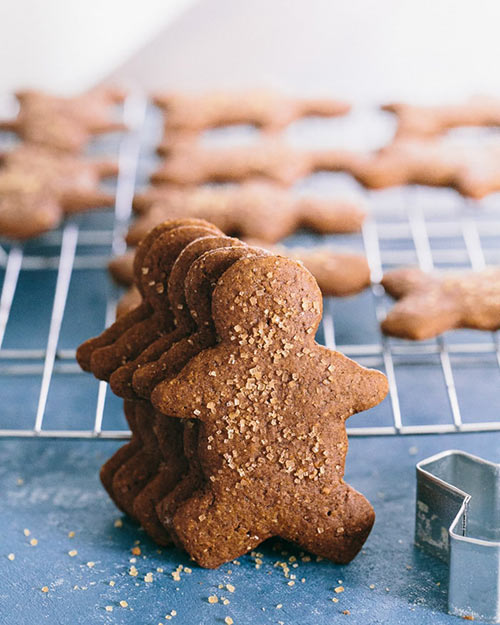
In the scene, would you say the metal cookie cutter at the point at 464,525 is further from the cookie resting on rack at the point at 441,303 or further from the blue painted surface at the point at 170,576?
the cookie resting on rack at the point at 441,303

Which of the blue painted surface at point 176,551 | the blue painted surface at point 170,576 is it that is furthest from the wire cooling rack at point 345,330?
the blue painted surface at point 170,576

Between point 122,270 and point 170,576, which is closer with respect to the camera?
point 170,576

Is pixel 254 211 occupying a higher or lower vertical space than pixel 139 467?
higher

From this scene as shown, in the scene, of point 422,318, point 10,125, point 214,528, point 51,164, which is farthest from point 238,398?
point 10,125

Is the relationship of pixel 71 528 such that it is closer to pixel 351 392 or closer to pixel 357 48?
pixel 351 392

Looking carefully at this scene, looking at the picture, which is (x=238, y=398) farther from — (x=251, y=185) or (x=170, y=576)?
(x=251, y=185)

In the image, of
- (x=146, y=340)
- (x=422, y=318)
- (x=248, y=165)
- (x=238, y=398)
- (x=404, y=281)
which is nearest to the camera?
(x=238, y=398)

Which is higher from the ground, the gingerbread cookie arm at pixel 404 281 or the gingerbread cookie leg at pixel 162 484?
the gingerbread cookie arm at pixel 404 281

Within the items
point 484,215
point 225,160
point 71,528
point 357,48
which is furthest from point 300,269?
point 357,48
